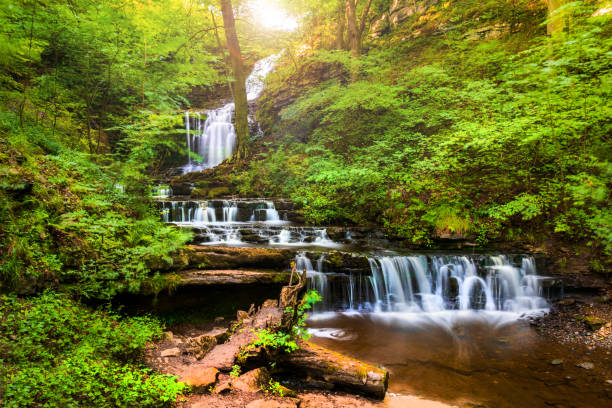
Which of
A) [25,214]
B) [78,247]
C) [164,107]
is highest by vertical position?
[164,107]

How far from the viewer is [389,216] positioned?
8.65 metres

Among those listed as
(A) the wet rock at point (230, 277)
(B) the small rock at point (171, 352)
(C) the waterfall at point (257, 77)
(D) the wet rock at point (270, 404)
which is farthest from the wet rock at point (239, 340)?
(C) the waterfall at point (257, 77)

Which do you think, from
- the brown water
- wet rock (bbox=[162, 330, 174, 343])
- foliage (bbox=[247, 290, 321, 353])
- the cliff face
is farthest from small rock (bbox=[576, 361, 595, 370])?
the cliff face

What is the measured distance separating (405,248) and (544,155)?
4128mm

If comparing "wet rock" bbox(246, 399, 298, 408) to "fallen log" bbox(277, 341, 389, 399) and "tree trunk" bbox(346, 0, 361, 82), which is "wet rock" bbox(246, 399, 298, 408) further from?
"tree trunk" bbox(346, 0, 361, 82)

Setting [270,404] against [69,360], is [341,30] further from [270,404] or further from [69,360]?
[69,360]

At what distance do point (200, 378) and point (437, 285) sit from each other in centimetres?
561

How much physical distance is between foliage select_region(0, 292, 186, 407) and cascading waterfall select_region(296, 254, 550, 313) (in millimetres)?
3827

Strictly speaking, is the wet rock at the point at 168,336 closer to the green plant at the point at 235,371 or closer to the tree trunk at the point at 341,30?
the green plant at the point at 235,371

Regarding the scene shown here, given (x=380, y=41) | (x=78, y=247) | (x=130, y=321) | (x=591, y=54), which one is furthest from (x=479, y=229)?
(x=380, y=41)

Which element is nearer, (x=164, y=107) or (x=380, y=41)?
(x=164, y=107)

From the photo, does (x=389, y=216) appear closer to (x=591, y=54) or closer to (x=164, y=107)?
(x=591, y=54)

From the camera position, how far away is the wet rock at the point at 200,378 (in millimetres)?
2859

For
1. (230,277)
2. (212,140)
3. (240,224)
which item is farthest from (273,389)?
(212,140)
